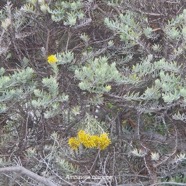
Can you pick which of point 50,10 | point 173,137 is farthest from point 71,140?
point 50,10

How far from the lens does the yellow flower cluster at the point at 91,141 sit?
74.3 inches

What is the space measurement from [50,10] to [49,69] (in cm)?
30

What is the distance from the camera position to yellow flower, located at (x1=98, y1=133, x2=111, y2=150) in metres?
1.90

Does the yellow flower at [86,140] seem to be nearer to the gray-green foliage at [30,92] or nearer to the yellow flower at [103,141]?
the yellow flower at [103,141]

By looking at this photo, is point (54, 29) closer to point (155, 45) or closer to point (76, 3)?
point (76, 3)

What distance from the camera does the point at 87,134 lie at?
191 cm

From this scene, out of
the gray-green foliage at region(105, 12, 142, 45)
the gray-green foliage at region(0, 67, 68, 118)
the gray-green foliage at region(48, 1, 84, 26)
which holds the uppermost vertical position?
the gray-green foliage at region(48, 1, 84, 26)

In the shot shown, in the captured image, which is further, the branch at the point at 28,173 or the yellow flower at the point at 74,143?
the yellow flower at the point at 74,143

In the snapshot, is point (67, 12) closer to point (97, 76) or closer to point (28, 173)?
point (97, 76)

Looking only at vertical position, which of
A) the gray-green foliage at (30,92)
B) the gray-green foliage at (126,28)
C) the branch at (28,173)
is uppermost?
the gray-green foliage at (126,28)

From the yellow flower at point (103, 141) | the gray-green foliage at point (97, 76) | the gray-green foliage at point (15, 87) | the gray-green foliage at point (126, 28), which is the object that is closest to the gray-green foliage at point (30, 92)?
the gray-green foliage at point (15, 87)

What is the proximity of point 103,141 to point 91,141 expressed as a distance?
0.06m

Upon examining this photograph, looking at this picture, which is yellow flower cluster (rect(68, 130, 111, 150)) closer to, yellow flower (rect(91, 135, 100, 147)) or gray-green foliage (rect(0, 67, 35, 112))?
yellow flower (rect(91, 135, 100, 147))

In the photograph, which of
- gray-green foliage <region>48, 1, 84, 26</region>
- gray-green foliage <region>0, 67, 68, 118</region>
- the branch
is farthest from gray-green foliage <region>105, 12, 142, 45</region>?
the branch
